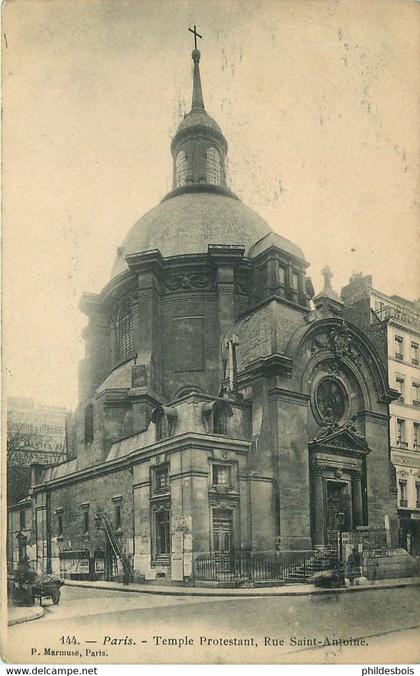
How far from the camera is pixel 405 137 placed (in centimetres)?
1816

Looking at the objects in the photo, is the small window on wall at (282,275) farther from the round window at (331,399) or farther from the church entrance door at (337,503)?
the church entrance door at (337,503)

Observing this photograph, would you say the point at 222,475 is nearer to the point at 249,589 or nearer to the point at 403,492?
the point at 249,589

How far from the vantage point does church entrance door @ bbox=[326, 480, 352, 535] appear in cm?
2576

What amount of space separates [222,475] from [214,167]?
761 inches

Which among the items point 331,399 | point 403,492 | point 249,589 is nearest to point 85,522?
point 249,589

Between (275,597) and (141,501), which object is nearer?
(275,597)

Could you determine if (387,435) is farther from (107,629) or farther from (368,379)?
(107,629)

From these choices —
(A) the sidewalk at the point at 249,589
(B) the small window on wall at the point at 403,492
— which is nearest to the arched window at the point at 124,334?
(A) the sidewalk at the point at 249,589

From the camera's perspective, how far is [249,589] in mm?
20484

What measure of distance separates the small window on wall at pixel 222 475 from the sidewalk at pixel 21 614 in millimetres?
8210

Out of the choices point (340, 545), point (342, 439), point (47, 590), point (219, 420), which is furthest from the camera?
point (342, 439)

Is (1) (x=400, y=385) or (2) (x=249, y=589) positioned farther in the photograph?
(1) (x=400, y=385)

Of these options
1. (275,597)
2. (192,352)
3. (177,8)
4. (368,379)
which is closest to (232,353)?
(192,352)

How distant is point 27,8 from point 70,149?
137 inches
